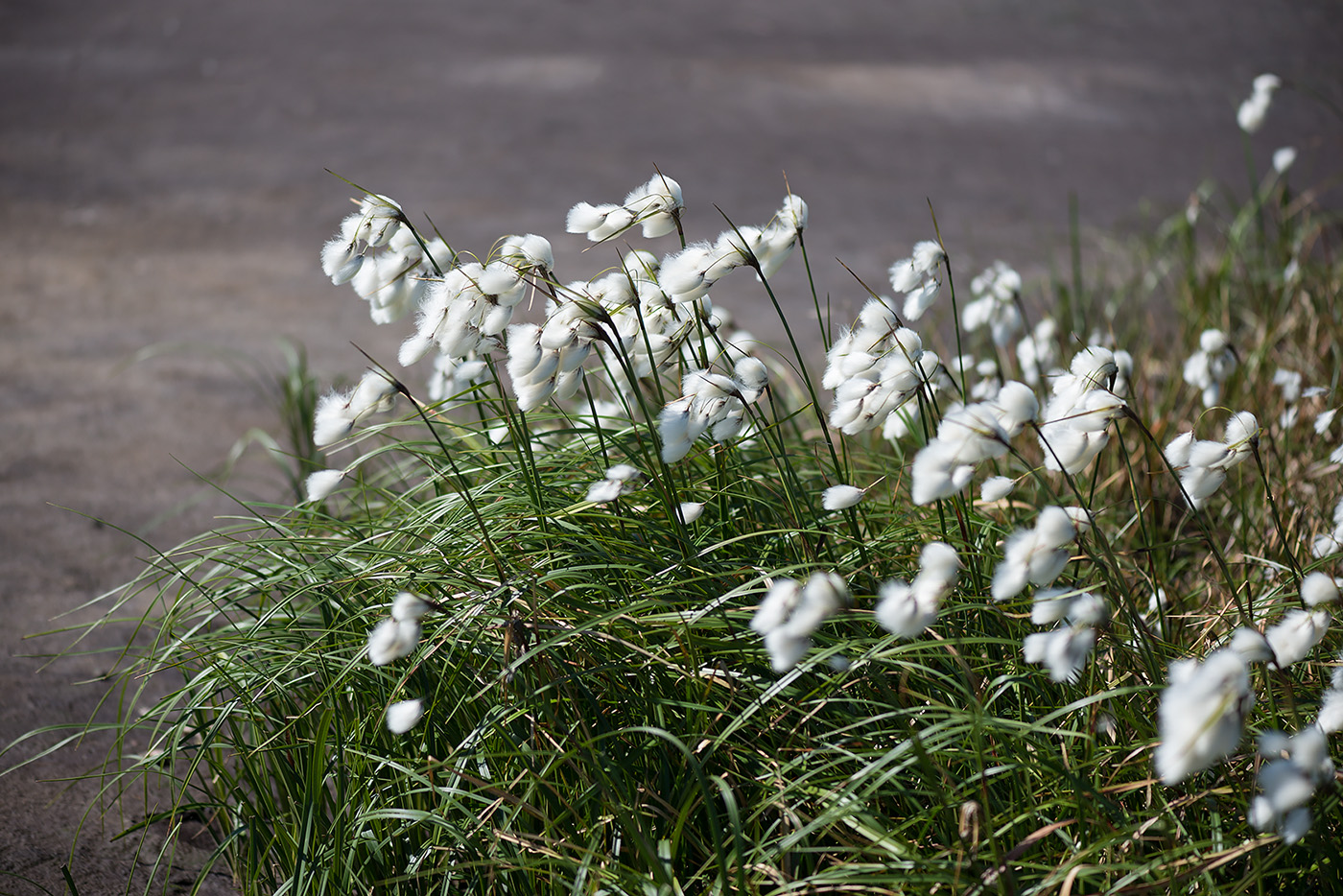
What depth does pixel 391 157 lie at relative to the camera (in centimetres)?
639

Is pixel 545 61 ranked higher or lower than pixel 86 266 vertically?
higher

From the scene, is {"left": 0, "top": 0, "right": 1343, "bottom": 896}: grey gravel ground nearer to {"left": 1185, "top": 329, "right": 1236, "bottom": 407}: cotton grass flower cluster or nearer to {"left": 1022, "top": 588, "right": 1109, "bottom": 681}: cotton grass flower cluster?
{"left": 1022, "top": 588, "right": 1109, "bottom": 681}: cotton grass flower cluster

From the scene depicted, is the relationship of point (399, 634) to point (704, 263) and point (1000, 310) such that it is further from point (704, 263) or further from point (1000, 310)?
point (1000, 310)

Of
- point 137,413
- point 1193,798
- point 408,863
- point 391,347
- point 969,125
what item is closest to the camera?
point 1193,798

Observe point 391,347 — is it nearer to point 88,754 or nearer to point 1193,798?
point 88,754

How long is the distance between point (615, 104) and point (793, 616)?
6.86 meters

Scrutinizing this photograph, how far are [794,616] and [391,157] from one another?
19.8 ft

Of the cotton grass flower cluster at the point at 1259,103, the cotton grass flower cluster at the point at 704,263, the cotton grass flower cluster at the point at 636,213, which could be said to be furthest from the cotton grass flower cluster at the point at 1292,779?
the cotton grass flower cluster at the point at 1259,103

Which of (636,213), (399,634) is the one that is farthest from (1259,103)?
(399,634)

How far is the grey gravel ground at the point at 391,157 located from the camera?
3258mm

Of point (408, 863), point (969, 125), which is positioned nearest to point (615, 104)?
point (969, 125)

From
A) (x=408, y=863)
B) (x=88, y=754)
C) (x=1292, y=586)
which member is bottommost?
(x=88, y=754)

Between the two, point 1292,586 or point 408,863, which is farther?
point 1292,586

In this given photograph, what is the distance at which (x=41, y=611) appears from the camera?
262 centimetres
